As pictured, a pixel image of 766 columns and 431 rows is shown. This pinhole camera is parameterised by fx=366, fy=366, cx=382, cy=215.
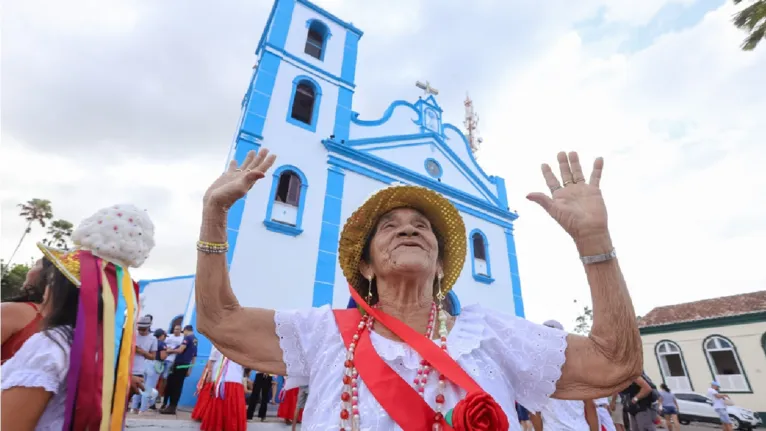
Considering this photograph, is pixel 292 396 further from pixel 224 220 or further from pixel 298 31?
pixel 298 31

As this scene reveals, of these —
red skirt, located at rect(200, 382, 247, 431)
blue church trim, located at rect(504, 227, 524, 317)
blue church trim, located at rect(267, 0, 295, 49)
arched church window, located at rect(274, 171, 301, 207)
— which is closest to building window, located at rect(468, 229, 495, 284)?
blue church trim, located at rect(504, 227, 524, 317)

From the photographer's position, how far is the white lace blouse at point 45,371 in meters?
1.48

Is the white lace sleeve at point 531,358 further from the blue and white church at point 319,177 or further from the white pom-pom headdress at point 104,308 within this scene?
the blue and white church at point 319,177

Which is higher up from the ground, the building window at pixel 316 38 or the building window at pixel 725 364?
the building window at pixel 316 38

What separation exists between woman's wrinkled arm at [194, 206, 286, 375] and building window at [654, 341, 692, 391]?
845 inches

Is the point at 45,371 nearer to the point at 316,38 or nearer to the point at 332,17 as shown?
the point at 316,38

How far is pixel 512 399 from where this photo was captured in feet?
4.87

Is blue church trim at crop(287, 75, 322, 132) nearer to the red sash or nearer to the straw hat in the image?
the straw hat

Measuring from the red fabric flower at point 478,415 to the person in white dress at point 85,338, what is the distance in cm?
166

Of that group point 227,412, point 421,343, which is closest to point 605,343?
point 421,343

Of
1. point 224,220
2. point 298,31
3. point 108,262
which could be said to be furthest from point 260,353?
point 298,31

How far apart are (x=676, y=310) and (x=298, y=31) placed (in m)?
21.5

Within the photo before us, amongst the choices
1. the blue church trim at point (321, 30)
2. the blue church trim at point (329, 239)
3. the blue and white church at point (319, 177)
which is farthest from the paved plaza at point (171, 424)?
the blue church trim at point (321, 30)

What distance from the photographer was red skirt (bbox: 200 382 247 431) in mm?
4934
